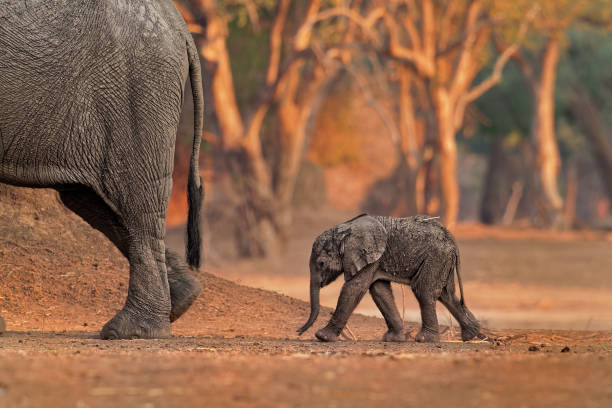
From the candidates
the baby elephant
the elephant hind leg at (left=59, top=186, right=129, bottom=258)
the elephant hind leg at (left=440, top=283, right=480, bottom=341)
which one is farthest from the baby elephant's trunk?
the elephant hind leg at (left=59, top=186, right=129, bottom=258)

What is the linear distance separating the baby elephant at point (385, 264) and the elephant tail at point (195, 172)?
1053 mm

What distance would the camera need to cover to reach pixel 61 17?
7371mm

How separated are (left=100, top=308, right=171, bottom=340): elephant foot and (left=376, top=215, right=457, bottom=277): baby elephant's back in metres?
1.70

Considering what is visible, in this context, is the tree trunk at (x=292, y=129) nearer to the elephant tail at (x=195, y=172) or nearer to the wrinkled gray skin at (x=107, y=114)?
the elephant tail at (x=195, y=172)

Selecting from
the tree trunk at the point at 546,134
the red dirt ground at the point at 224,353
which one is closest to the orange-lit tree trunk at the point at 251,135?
the red dirt ground at the point at 224,353

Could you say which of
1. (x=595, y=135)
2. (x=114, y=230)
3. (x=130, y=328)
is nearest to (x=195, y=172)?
(x=114, y=230)

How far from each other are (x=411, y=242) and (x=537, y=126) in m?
21.2

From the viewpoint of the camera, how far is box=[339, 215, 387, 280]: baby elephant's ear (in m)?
7.61

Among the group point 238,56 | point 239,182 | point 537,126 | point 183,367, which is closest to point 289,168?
point 239,182

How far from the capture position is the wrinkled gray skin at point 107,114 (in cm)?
726

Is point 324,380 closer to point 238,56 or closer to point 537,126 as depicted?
point 238,56

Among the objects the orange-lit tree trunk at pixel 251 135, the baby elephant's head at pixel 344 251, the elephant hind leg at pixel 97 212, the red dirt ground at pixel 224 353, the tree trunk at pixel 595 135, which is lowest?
the red dirt ground at pixel 224 353

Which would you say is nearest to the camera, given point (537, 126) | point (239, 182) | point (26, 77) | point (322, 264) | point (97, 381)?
point (97, 381)

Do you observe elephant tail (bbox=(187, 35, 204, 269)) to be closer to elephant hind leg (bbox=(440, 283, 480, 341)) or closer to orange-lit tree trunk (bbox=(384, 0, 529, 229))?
elephant hind leg (bbox=(440, 283, 480, 341))
